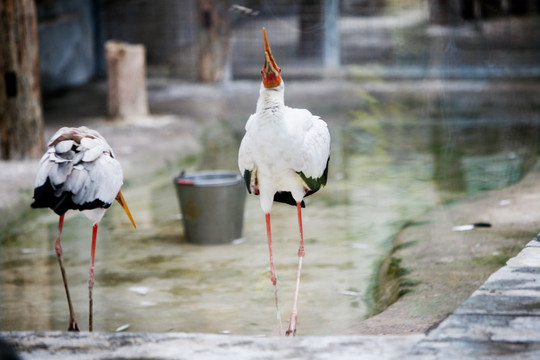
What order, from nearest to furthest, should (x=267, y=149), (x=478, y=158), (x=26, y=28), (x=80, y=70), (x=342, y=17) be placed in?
(x=267, y=149)
(x=26, y=28)
(x=478, y=158)
(x=80, y=70)
(x=342, y=17)

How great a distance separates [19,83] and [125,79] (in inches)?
99.2

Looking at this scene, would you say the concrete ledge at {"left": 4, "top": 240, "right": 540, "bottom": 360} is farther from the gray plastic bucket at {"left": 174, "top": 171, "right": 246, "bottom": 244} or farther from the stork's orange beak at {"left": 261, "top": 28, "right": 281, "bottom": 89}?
the gray plastic bucket at {"left": 174, "top": 171, "right": 246, "bottom": 244}

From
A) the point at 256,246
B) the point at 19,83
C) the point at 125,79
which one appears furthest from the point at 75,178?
the point at 125,79

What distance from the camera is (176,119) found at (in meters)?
11.0

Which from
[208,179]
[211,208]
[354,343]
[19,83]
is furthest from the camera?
[19,83]

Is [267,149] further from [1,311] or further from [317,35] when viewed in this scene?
[317,35]

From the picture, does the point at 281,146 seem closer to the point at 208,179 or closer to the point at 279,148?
the point at 279,148

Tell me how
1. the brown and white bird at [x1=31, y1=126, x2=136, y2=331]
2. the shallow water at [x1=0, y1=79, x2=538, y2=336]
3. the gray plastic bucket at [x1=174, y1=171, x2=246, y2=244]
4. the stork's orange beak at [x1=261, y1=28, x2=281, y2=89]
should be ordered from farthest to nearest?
the gray plastic bucket at [x1=174, y1=171, x2=246, y2=244] < the shallow water at [x1=0, y1=79, x2=538, y2=336] < the brown and white bird at [x1=31, y1=126, x2=136, y2=331] < the stork's orange beak at [x1=261, y1=28, x2=281, y2=89]

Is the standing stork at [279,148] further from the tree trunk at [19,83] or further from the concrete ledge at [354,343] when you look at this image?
the tree trunk at [19,83]

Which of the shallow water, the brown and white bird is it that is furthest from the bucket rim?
the brown and white bird

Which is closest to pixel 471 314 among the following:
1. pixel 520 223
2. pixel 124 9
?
pixel 520 223

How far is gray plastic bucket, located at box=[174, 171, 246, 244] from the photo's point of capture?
6.39m

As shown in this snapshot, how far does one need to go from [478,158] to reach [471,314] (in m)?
6.04

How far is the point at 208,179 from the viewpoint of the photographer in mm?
6715
